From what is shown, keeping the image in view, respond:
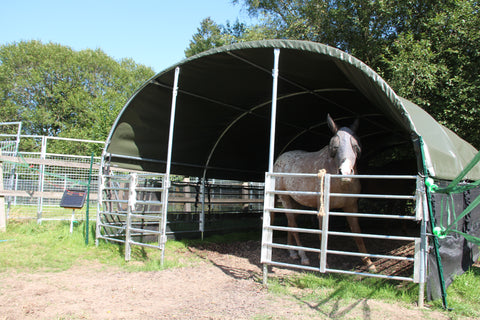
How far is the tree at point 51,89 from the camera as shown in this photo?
969 inches

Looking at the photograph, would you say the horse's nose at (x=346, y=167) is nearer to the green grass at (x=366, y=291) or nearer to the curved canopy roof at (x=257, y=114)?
the curved canopy roof at (x=257, y=114)

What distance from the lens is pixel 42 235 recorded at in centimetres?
682

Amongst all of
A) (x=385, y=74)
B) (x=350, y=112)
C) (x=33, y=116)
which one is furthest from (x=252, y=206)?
(x=33, y=116)

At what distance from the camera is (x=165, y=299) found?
12.6 ft

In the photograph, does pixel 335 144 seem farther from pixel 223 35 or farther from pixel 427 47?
pixel 223 35

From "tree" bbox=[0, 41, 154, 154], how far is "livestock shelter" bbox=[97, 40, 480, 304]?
17.4 meters

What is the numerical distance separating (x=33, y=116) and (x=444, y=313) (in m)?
27.8

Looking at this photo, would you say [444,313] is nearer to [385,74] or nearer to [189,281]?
[189,281]

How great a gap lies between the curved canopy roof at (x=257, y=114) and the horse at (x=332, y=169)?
2.24ft

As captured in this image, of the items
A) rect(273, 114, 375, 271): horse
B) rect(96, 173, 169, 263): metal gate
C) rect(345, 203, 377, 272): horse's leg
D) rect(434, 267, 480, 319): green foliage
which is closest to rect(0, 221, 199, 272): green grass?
rect(96, 173, 169, 263): metal gate

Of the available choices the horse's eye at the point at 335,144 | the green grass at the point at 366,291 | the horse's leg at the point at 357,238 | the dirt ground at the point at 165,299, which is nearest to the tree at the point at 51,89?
the dirt ground at the point at 165,299

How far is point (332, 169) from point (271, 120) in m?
1.27

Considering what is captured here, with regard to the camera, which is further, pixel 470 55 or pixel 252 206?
pixel 252 206

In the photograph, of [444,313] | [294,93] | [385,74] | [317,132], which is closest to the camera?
[444,313]
